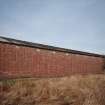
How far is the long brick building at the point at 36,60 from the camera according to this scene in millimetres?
16125

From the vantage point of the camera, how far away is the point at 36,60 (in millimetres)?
18500

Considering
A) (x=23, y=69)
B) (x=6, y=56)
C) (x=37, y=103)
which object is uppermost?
(x=6, y=56)

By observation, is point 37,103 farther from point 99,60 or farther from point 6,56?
point 99,60

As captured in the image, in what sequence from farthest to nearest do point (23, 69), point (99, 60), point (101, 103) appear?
point (99, 60) < point (23, 69) < point (101, 103)

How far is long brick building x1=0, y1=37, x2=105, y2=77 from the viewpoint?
16.1m

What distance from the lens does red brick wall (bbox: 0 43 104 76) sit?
1609cm

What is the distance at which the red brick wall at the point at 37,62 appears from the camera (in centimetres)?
1609

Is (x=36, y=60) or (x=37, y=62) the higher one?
(x=36, y=60)

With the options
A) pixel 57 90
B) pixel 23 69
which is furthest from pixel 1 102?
pixel 23 69

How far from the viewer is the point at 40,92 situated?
10.3m

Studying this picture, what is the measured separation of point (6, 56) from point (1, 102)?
8.20 m

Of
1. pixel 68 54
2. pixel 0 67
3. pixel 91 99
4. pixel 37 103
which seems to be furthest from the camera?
pixel 68 54

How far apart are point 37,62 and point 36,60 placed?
25cm

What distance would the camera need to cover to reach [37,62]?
60.8 feet
